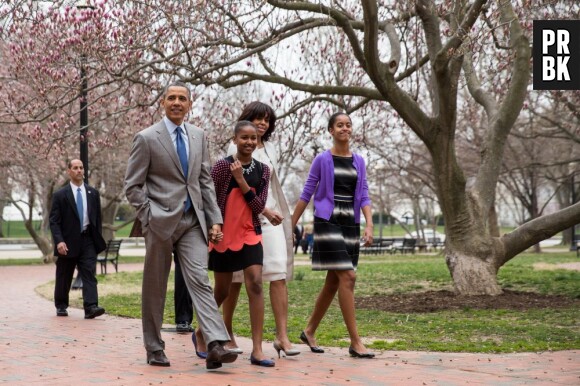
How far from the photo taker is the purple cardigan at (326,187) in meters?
7.82

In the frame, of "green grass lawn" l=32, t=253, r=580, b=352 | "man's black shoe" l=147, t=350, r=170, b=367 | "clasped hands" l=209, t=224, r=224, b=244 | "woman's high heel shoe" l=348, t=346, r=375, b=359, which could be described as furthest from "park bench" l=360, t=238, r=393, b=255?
"clasped hands" l=209, t=224, r=224, b=244

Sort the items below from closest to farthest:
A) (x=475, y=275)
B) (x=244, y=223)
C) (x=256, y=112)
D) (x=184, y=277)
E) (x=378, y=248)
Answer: (x=184, y=277) → (x=244, y=223) → (x=256, y=112) → (x=475, y=275) → (x=378, y=248)

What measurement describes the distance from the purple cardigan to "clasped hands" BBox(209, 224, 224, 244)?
1.10 m

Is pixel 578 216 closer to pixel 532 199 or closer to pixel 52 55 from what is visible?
pixel 52 55

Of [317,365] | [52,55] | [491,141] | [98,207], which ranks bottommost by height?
[317,365]

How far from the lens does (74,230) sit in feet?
37.8

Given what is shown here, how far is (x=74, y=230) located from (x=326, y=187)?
477 centimetres

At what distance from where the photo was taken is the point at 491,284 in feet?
43.5

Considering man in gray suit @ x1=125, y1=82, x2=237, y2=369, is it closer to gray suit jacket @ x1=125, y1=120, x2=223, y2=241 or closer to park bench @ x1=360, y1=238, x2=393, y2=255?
gray suit jacket @ x1=125, y1=120, x2=223, y2=241

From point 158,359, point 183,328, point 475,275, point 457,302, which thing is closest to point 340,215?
point 158,359

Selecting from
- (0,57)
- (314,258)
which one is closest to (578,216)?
(314,258)

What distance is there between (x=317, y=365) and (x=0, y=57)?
23.6m

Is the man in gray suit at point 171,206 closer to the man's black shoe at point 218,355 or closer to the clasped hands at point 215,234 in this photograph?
the clasped hands at point 215,234

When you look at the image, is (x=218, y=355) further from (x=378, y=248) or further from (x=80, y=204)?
(x=378, y=248)
